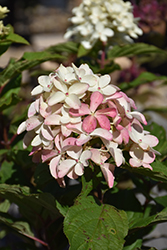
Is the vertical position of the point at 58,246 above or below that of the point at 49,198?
below

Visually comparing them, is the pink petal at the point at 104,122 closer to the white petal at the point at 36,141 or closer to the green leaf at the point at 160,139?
the white petal at the point at 36,141

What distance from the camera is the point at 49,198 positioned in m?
0.77

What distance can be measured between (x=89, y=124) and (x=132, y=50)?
867 millimetres

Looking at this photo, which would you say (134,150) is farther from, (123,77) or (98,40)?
(123,77)

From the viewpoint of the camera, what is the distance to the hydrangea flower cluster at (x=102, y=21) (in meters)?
1.34

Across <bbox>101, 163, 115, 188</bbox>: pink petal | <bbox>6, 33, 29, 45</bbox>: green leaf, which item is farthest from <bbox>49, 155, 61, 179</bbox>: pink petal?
<bbox>6, 33, 29, 45</bbox>: green leaf

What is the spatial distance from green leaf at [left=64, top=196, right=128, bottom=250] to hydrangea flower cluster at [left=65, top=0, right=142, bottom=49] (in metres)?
0.83

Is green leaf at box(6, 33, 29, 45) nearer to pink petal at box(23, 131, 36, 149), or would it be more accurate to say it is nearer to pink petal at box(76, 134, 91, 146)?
pink petal at box(23, 131, 36, 149)

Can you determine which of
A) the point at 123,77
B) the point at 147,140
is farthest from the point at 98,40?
the point at 123,77

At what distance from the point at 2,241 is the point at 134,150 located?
1187mm

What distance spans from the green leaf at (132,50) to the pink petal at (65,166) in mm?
879

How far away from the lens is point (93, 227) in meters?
0.68

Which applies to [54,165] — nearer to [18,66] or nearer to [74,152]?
[74,152]

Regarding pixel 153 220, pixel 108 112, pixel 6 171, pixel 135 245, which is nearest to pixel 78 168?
pixel 108 112
